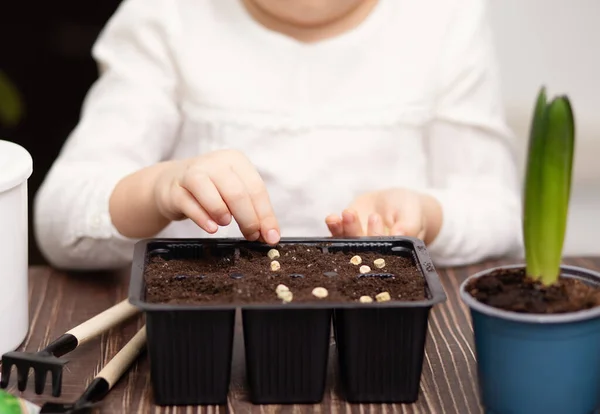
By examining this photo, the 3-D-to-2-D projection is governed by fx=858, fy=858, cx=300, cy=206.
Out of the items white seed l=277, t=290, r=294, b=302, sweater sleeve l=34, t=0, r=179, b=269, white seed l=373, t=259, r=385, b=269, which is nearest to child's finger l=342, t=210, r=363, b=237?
white seed l=373, t=259, r=385, b=269

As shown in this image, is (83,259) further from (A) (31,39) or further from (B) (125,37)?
(A) (31,39)

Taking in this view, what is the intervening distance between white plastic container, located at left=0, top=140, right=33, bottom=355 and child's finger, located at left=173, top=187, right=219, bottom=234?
160 millimetres

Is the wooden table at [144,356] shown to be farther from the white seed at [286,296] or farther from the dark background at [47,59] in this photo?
the dark background at [47,59]

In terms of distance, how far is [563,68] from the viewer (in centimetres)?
183

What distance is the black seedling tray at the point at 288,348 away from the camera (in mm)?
729

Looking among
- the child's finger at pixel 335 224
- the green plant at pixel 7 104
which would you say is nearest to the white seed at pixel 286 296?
the child's finger at pixel 335 224

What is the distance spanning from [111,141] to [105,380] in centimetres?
52

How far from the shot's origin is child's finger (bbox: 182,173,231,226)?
0.90 m

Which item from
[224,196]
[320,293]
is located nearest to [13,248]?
[224,196]

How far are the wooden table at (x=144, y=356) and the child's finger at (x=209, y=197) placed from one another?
0.40ft

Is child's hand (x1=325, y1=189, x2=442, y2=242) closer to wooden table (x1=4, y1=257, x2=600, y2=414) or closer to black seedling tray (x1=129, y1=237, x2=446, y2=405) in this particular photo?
wooden table (x1=4, y1=257, x2=600, y2=414)

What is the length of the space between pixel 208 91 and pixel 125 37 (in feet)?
0.52

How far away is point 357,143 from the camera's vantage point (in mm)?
1268

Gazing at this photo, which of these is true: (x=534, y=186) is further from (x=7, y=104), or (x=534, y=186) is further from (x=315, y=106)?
(x=7, y=104)
